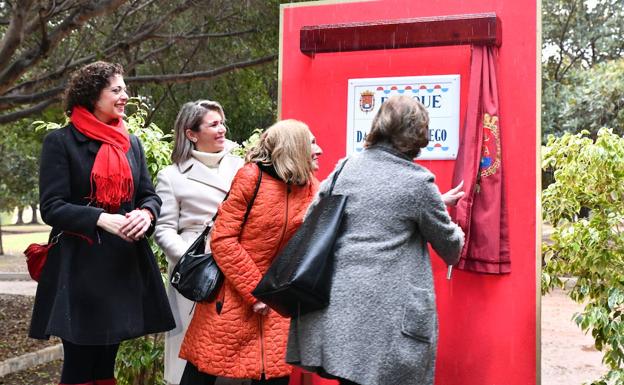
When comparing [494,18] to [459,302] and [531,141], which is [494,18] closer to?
[531,141]

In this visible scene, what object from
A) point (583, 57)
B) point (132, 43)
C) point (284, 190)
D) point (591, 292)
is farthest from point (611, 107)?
point (284, 190)

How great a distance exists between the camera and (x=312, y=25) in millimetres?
4230

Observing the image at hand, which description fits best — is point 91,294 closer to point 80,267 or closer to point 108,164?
point 80,267

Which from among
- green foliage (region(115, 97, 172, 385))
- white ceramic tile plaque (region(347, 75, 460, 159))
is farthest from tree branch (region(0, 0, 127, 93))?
white ceramic tile plaque (region(347, 75, 460, 159))

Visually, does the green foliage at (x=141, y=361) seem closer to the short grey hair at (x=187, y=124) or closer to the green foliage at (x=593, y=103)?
the short grey hair at (x=187, y=124)

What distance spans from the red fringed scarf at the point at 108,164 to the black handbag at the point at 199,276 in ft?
Result: 1.28

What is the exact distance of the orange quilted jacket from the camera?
9.61 ft

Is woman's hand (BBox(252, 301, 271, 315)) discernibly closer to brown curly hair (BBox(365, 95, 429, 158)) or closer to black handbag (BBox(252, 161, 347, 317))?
black handbag (BBox(252, 161, 347, 317))

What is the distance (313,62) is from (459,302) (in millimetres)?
1621

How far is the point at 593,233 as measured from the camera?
13.5ft

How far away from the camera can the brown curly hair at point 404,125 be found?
265 cm

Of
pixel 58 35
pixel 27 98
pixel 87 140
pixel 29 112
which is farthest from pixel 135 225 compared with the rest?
pixel 29 112

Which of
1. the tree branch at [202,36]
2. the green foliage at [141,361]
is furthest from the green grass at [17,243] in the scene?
the green foliage at [141,361]

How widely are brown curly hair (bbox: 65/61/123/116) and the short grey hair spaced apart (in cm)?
49
